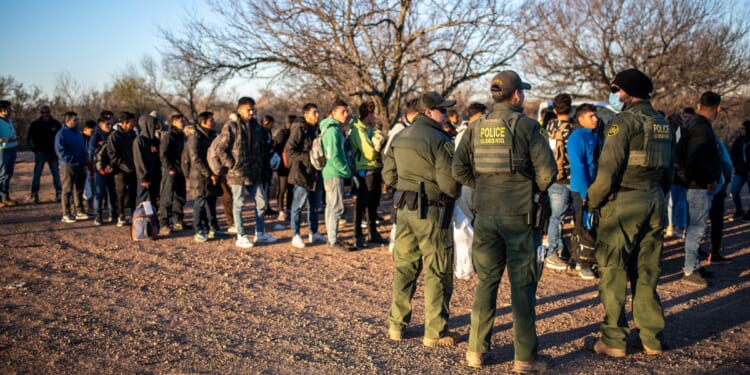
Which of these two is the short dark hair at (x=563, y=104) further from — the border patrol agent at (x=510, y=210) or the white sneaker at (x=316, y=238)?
the white sneaker at (x=316, y=238)

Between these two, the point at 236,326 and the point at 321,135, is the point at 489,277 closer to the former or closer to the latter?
the point at 236,326

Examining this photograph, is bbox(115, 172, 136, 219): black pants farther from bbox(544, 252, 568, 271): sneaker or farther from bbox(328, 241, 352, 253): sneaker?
bbox(544, 252, 568, 271): sneaker

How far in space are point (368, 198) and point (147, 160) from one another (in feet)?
12.8

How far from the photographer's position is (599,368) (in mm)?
4559

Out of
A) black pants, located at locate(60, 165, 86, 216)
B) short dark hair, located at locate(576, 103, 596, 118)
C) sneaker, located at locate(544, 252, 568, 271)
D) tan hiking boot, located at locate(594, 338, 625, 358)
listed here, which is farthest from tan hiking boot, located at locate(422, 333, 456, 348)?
black pants, located at locate(60, 165, 86, 216)

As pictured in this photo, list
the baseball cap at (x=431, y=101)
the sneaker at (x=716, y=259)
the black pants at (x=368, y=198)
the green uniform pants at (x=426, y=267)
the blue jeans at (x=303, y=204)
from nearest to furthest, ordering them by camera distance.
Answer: the green uniform pants at (x=426, y=267) < the baseball cap at (x=431, y=101) < the sneaker at (x=716, y=259) < the blue jeans at (x=303, y=204) < the black pants at (x=368, y=198)

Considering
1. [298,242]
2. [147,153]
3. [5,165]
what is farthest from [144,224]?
[5,165]

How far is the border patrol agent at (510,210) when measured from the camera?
4.33 m

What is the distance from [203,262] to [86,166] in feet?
16.7

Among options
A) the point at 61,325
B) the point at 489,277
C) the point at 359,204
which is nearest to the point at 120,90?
the point at 359,204

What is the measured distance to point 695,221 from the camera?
7.00m

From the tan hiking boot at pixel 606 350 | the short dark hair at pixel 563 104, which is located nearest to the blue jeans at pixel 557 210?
the short dark hair at pixel 563 104

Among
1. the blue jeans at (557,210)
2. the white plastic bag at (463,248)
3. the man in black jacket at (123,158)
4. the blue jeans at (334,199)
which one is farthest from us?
the man in black jacket at (123,158)

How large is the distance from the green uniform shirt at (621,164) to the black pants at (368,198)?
15.4 feet
